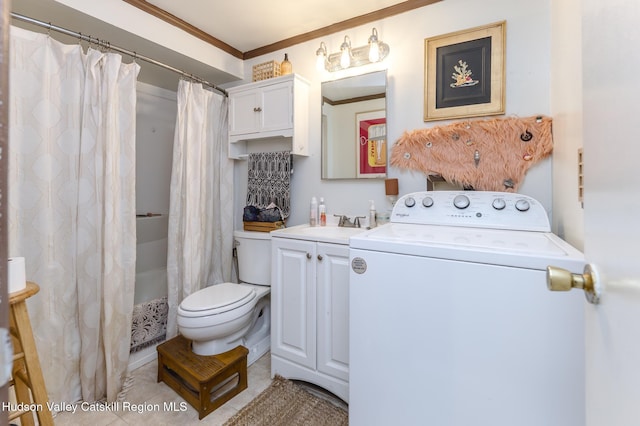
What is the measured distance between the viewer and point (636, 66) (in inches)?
14.3

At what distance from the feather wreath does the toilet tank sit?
3.72ft

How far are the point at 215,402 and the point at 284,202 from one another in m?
1.32

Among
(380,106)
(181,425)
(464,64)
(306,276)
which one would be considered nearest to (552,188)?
(464,64)

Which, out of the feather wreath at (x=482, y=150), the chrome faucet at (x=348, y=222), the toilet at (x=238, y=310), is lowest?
the toilet at (x=238, y=310)

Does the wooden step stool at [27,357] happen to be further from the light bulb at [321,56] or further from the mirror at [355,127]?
the light bulb at [321,56]

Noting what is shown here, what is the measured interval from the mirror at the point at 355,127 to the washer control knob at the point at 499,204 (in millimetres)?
698

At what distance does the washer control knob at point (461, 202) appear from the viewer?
1443mm

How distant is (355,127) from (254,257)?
3.89 feet

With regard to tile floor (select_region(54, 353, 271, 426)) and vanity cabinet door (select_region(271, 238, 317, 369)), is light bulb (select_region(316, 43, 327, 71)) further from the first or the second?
tile floor (select_region(54, 353, 271, 426))

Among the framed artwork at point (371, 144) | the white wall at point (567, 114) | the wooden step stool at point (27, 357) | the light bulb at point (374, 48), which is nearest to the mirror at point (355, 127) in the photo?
the framed artwork at point (371, 144)

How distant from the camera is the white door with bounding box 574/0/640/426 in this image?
367mm

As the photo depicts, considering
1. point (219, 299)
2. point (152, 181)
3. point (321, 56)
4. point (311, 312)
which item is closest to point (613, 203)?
point (311, 312)

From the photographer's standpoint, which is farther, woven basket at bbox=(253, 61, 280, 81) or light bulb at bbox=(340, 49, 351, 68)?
woven basket at bbox=(253, 61, 280, 81)

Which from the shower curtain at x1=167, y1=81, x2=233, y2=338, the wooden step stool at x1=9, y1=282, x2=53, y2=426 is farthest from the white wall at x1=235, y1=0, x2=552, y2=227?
the wooden step stool at x1=9, y1=282, x2=53, y2=426
